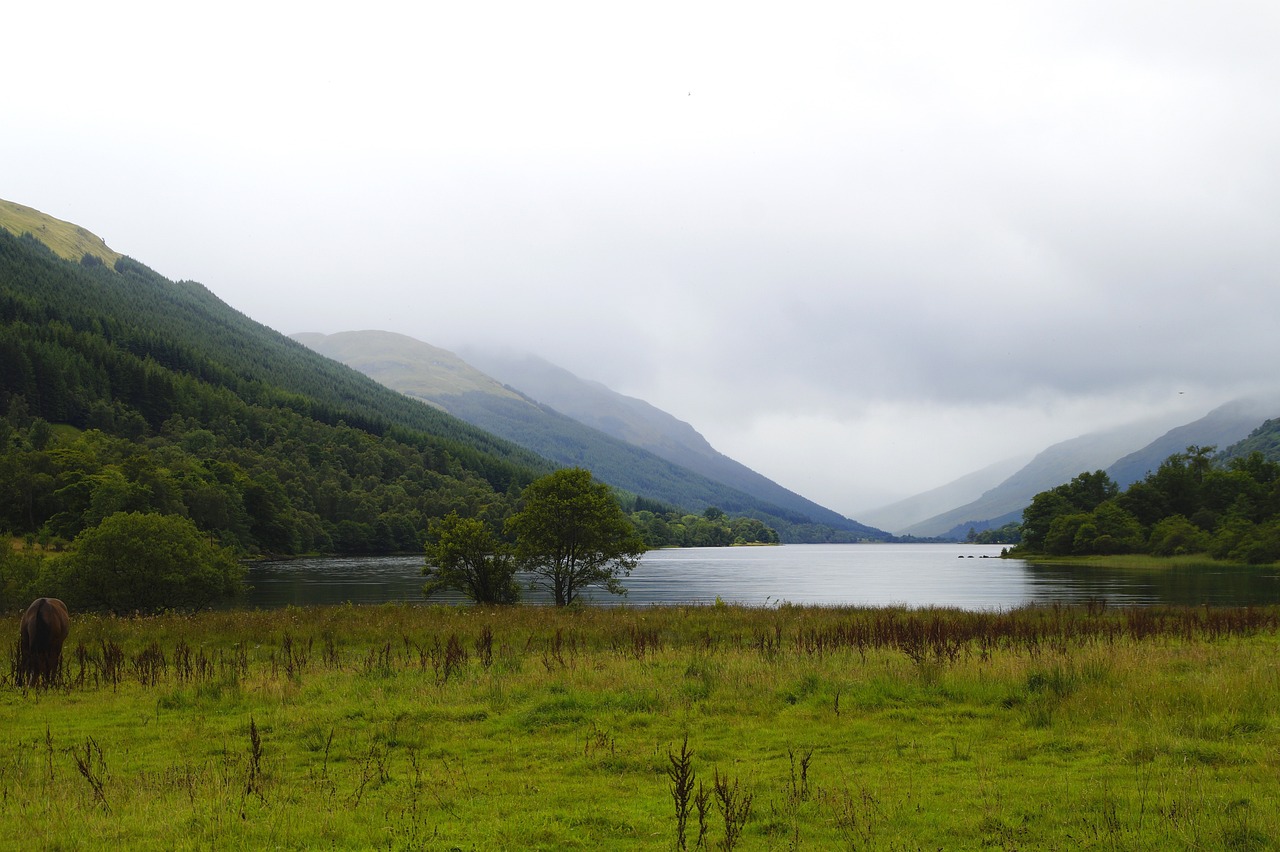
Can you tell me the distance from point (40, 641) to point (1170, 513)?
15642 centimetres

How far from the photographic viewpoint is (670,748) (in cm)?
1195

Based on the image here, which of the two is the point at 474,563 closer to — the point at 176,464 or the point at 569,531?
the point at 569,531

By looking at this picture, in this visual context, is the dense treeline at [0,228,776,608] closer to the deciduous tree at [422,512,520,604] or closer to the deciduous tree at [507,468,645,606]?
the deciduous tree at [422,512,520,604]

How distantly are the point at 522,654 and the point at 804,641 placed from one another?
316 inches

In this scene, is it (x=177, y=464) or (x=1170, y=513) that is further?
(x=1170, y=513)

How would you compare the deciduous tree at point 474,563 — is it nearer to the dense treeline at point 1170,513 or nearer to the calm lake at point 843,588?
the calm lake at point 843,588

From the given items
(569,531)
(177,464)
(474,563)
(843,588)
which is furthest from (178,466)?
(843,588)

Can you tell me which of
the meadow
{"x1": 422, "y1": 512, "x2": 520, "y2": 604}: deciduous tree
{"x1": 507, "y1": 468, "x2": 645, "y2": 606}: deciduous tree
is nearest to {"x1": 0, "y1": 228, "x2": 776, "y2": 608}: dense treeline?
{"x1": 422, "y1": 512, "x2": 520, "y2": 604}: deciduous tree

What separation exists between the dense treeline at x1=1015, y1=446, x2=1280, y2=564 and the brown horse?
122m

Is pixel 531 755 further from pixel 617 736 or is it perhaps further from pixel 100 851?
pixel 100 851

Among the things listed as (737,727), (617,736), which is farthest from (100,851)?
(737,727)

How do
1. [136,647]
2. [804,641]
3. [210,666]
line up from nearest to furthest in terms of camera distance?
[210,666] < [804,641] < [136,647]

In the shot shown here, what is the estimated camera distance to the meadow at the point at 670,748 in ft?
27.3

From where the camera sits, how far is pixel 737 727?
13539 mm
